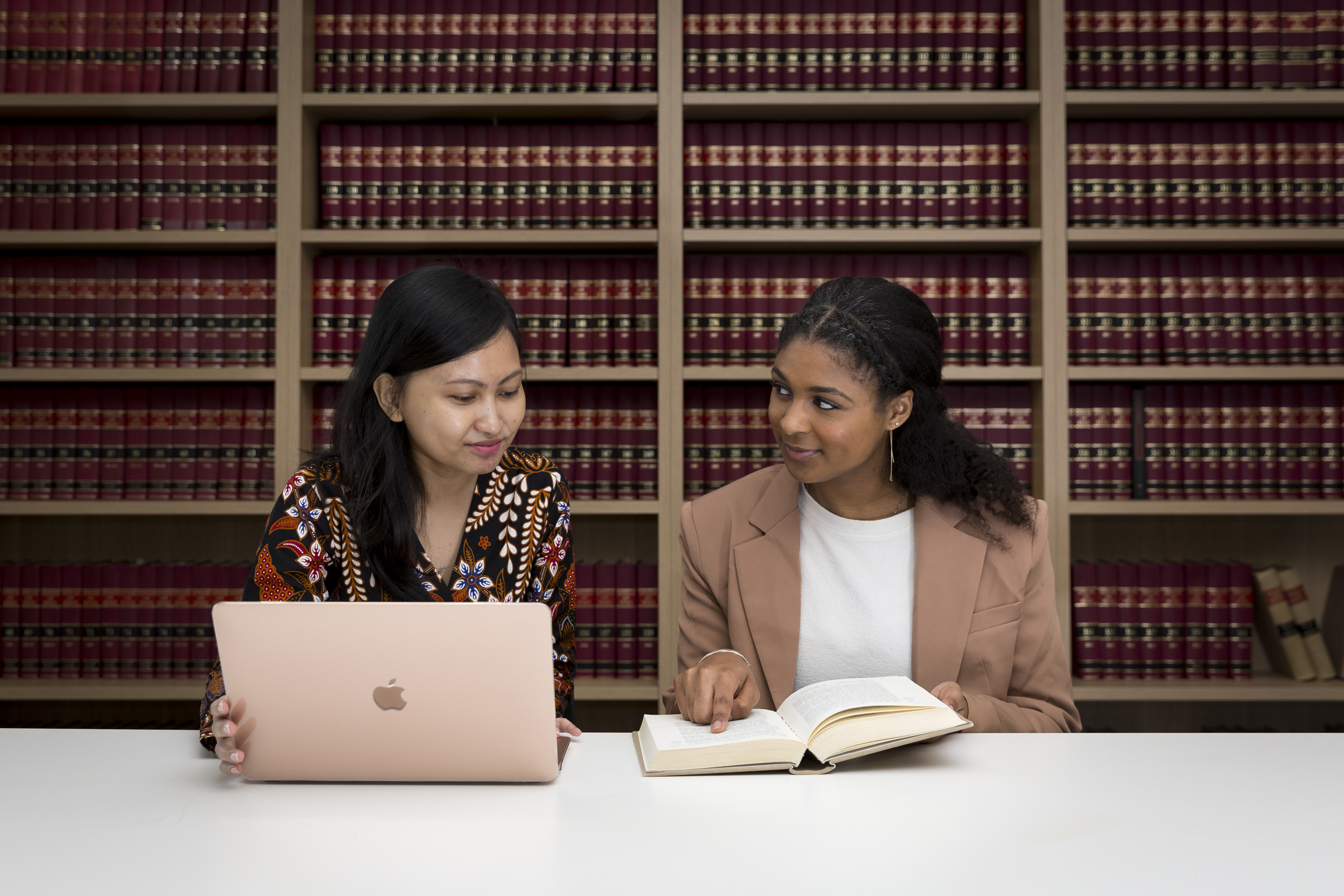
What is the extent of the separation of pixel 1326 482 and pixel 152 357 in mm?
2992

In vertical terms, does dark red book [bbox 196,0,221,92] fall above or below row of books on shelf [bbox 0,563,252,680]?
above

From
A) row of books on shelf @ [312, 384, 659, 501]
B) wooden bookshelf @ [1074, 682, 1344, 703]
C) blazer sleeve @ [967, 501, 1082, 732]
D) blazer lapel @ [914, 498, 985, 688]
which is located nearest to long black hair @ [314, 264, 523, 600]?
blazer lapel @ [914, 498, 985, 688]

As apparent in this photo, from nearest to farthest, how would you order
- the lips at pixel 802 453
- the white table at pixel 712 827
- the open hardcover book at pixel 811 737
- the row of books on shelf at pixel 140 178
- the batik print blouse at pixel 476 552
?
the white table at pixel 712 827, the open hardcover book at pixel 811 737, the batik print blouse at pixel 476 552, the lips at pixel 802 453, the row of books on shelf at pixel 140 178

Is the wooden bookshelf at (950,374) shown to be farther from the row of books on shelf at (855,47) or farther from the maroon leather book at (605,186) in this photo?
the row of books on shelf at (855,47)

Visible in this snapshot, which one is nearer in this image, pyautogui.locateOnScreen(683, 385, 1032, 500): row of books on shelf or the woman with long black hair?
the woman with long black hair

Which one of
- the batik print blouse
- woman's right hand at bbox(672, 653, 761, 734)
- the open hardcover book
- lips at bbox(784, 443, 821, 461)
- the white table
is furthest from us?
lips at bbox(784, 443, 821, 461)

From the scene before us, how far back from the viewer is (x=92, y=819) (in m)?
0.87

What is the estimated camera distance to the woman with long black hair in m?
1.36

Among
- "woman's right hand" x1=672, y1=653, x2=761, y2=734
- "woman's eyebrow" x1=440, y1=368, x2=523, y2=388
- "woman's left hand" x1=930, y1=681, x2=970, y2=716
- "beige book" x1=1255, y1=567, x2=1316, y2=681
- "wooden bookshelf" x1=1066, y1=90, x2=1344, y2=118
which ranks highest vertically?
"wooden bookshelf" x1=1066, y1=90, x2=1344, y2=118

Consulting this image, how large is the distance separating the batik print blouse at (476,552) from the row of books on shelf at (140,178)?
4.32ft

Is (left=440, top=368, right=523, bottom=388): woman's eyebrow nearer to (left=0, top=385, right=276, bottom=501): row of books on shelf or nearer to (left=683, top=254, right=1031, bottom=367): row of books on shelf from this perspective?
(left=683, top=254, right=1031, bottom=367): row of books on shelf

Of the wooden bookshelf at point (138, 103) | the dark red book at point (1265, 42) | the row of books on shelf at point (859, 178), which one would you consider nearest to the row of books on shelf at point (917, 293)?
the row of books on shelf at point (859, 178)

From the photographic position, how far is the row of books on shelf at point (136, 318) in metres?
2.41

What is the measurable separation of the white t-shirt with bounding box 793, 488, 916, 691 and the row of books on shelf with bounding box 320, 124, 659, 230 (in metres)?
1.21
